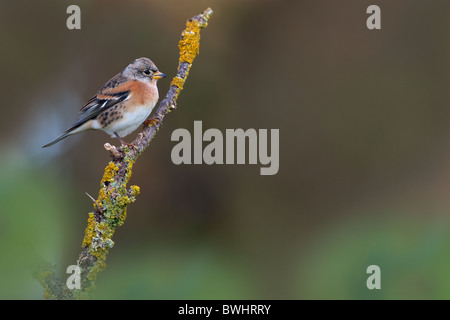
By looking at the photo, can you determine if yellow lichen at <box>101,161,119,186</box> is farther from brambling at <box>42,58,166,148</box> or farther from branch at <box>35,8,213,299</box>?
brambling at <box>42,58,166,148</box>

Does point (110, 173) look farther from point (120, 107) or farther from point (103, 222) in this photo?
point (120, 107)

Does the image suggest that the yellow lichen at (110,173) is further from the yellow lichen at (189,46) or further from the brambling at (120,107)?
the brambling at (120,107)

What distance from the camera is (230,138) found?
21.2 ft

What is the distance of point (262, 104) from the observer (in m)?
7.11

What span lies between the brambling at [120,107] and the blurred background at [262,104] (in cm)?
139

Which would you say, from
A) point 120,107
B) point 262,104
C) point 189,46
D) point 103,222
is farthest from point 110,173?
point 262,104

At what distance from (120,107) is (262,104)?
8.40 feet

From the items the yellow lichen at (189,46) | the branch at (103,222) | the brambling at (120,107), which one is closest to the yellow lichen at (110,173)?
the branch at (103,222)

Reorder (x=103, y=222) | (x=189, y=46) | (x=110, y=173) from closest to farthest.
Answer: (x=103, y=222) < (x=110, y=173) < (x=189, y=46)

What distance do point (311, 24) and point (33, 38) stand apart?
347cm

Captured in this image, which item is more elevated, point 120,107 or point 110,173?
point 120,107

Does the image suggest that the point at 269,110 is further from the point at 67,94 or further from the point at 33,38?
the point at 33,38

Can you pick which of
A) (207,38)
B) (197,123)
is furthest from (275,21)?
(197,123)

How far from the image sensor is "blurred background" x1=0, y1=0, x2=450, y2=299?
6488mm
